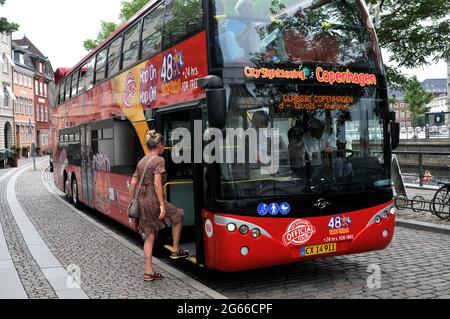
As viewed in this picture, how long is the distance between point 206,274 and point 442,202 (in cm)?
571

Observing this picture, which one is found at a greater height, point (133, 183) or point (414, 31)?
point (414, 31)

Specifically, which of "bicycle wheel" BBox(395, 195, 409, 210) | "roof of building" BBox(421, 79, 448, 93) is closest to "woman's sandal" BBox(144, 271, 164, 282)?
"bicycle wheel" BBox(395, 195, 409, 210)

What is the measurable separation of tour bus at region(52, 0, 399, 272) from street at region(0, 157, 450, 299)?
1.57ft

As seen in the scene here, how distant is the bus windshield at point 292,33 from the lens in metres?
5.85

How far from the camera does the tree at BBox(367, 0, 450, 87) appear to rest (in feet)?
38.8

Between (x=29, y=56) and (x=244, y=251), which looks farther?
(x=29, y=56)

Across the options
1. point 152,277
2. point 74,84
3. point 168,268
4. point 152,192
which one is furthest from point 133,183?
point 74,84

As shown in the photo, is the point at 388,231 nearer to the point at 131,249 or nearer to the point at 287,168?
the point at 287,168

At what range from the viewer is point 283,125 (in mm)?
5871

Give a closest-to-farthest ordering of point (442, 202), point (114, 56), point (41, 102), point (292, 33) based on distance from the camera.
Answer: point (292, 33) < point (114, 56) < point (442, 202) < point (41, 102)

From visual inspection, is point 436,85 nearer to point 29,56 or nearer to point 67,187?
point 29,56

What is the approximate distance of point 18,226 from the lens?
11570mm

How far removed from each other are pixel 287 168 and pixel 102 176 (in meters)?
6.46
